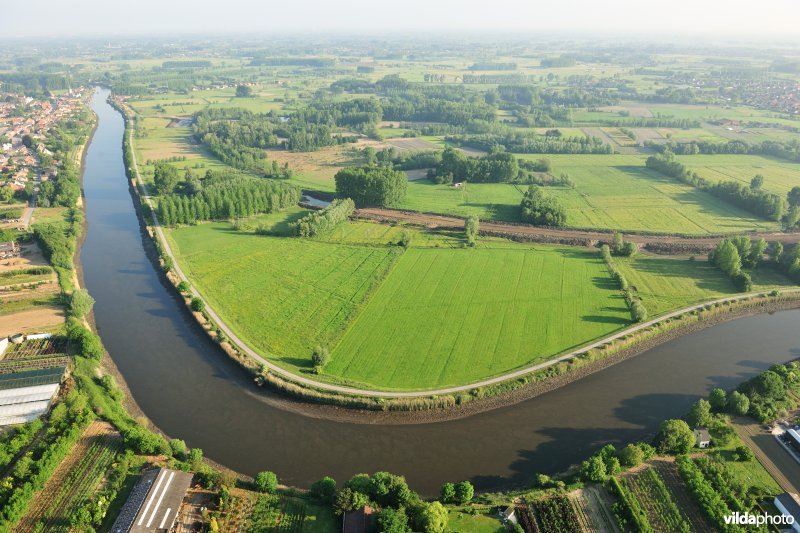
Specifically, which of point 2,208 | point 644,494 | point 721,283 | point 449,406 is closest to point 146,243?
point 2,208

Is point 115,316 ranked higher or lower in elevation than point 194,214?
lower

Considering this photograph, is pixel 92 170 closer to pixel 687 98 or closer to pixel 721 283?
pixel 721 283

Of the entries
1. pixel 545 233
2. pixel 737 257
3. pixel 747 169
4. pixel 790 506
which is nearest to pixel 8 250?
pixel 545 233

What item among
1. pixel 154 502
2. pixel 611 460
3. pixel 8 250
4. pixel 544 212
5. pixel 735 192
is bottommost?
pixel 154 502

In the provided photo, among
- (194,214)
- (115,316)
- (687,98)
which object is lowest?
(115,316)

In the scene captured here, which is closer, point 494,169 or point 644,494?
point 644,494

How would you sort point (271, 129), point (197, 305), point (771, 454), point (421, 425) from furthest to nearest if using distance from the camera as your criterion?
point (271, 129), point (197, 305), point (421, 425), point (771, 454)

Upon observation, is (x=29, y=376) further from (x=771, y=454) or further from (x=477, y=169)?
(x=477, y=169)
